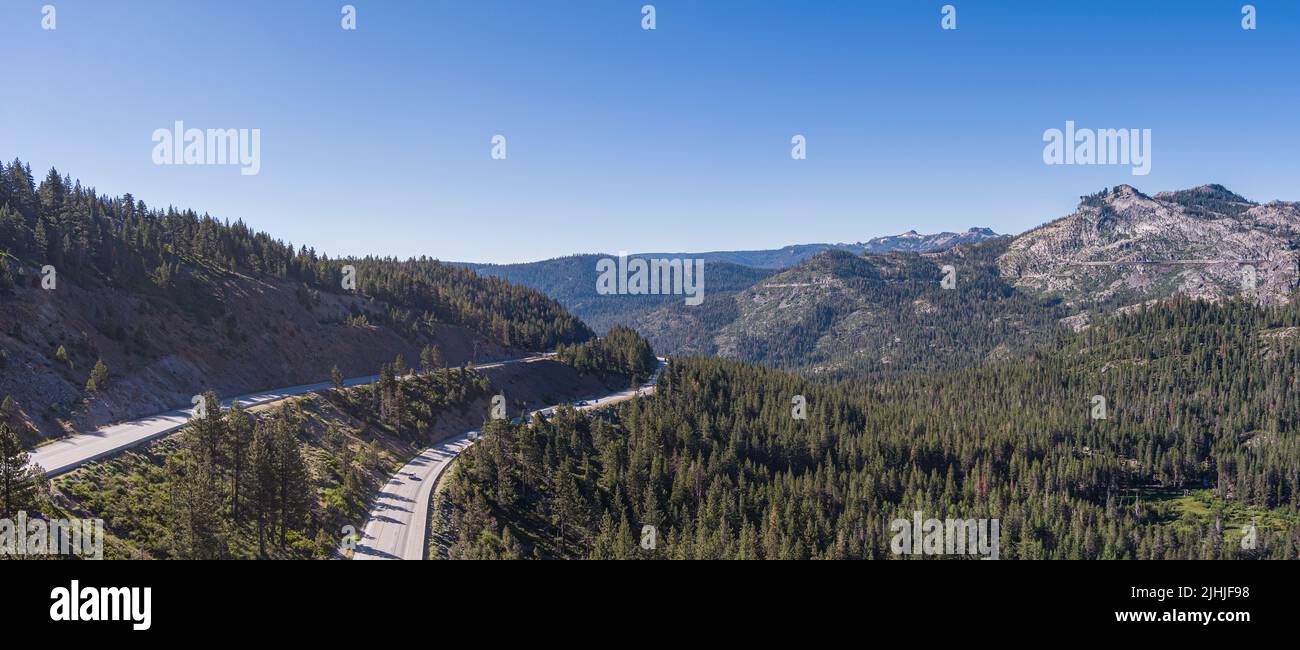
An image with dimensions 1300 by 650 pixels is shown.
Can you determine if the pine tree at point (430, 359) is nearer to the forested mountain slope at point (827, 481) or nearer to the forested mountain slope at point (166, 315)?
the forested mountain slope at point (166, 315)

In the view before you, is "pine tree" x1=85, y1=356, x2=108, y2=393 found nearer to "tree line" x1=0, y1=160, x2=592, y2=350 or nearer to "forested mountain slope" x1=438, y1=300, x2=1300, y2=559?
"tree line" x1=0, y1=160, x2=592, y2=350

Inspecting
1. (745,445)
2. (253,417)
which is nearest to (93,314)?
(253,417)

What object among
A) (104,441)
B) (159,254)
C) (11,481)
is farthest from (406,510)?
(159,254)

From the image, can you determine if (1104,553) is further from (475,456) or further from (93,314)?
(93,314)

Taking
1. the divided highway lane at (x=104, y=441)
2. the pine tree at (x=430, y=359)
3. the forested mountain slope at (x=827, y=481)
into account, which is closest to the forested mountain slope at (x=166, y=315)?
the divided highway lane at (x=104, y=441)

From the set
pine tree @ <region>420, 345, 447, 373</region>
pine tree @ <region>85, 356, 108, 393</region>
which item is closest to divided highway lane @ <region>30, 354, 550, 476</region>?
pine tree @ <region>85, 356, 108, 393</region>

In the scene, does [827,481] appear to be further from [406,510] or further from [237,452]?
[237,452]
